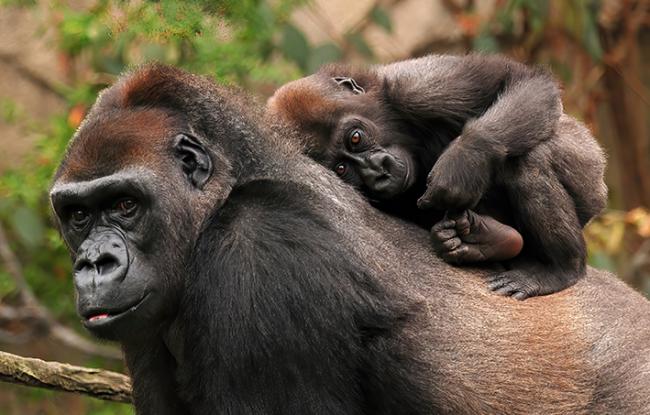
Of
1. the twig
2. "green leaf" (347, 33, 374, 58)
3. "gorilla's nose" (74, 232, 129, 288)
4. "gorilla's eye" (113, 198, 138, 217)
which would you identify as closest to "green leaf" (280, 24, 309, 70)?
"green leaf" (347, 33, 374, 58)

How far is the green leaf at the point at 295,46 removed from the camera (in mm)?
6535

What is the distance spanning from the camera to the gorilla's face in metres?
3.28

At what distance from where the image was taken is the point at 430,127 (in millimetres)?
4199

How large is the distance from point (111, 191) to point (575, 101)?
229 inches

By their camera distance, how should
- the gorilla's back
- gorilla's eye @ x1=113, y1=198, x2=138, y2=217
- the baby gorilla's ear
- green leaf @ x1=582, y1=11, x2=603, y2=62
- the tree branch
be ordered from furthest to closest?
1. green leaf @ x1=582, y1=11, x2=603, y2=62
2. the baby gorilla's ear
3. the tree branch
4. the gorilla's back
5. gorilla's eye @ x1=113, y1=198, x2=138, y2=217

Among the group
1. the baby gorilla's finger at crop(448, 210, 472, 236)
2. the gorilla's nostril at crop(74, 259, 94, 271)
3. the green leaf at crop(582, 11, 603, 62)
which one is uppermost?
the baby gorilla's finger at crop(448, 210, 472, 236)

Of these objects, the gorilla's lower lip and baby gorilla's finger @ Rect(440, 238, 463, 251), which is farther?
baby gorilla's finger @ Rect(440, 238, 463, 251)

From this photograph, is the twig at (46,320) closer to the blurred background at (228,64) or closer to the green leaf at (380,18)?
the blurred background at (228,64)

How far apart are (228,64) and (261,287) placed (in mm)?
2385

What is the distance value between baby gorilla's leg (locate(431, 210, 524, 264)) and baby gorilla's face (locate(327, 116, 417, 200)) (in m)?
0.25

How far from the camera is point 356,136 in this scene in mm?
4090

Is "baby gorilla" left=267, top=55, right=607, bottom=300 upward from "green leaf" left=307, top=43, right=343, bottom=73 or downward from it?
upward

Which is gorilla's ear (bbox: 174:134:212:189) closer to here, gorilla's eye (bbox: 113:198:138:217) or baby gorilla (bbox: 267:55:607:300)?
gorilla's eye (bbox: 113:198:138:217)

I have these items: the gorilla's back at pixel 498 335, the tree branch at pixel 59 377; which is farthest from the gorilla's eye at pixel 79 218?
the gorilla's back at pixel 498 335
